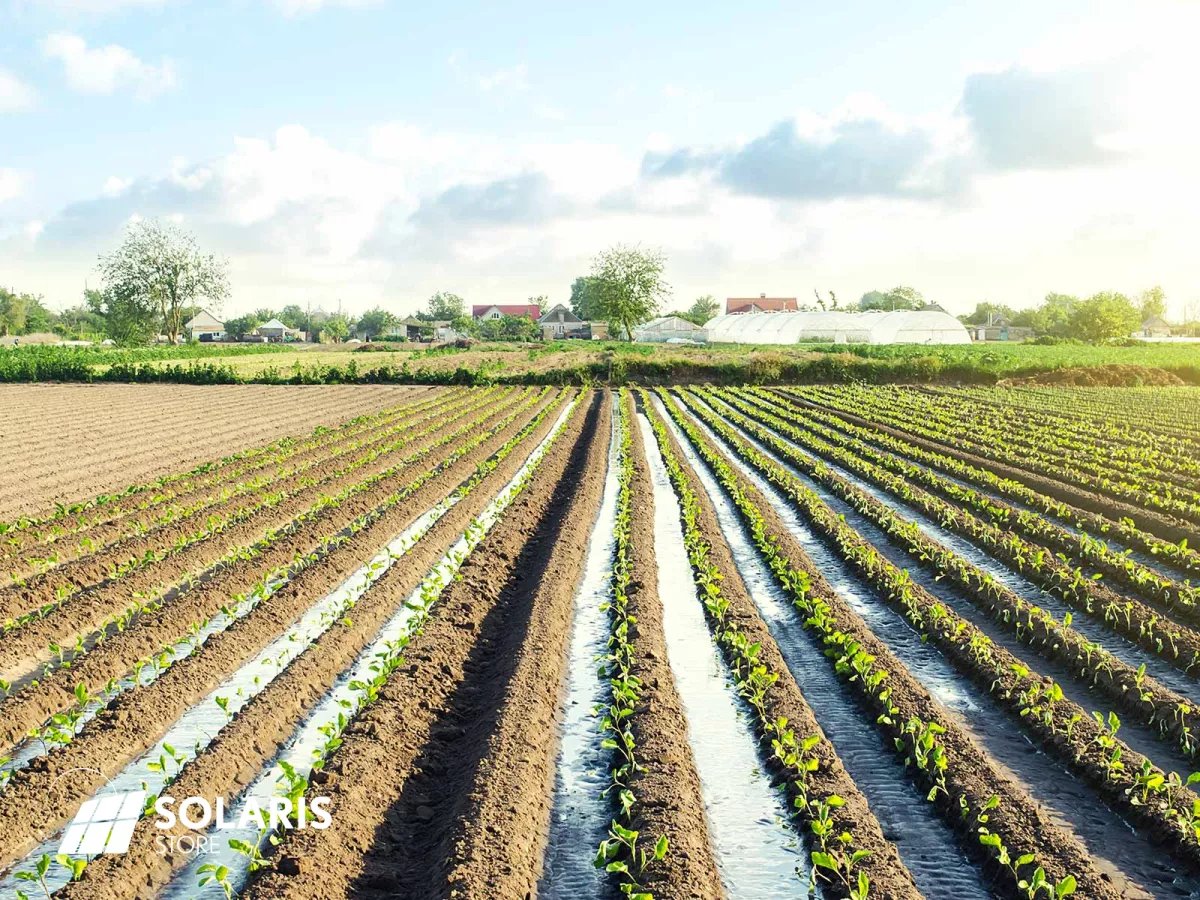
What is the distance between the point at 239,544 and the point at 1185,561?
1075cm

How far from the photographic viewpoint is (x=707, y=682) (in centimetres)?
739

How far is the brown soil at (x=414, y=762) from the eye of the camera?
469cm

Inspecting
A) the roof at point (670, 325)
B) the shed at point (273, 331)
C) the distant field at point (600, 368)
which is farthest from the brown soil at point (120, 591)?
the shed at point (273, 331)

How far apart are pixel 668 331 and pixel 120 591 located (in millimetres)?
81051

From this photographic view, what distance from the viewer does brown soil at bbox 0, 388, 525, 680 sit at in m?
7.66

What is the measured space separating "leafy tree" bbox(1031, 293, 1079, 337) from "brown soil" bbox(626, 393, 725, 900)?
85874 mm

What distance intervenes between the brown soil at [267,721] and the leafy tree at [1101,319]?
265ft

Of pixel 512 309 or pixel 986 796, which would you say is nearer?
pixel 986 796

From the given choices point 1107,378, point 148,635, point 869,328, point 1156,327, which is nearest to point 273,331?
point 869,328

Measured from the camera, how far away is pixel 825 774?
5641 millimetres

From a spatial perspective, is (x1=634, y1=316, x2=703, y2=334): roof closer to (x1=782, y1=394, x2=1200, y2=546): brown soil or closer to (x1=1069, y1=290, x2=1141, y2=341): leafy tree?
(x1=1069, y1=290, x2=1141, y2=341): leafy tree

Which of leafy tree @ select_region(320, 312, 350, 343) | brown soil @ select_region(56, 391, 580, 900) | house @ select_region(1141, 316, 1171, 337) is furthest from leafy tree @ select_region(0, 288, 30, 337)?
house @ select_region(1141, 316, 1171, 337)

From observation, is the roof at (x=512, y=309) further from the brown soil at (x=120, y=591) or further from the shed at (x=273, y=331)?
the brown soil at (x=120, y=591)

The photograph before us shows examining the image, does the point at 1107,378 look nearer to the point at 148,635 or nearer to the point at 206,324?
the point at 148,635
